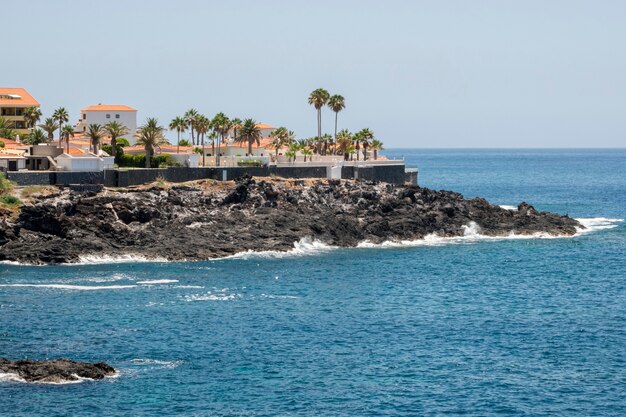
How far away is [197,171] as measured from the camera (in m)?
122

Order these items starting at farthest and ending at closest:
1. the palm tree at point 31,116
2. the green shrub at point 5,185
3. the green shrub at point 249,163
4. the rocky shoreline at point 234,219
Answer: the palm tree at point 31,116 → the green shrub at point 249,163 → the green shrub at point 5,185 → the rocky shoreline at point 234,219

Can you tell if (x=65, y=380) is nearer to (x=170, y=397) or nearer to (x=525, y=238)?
(x=170, y=397)

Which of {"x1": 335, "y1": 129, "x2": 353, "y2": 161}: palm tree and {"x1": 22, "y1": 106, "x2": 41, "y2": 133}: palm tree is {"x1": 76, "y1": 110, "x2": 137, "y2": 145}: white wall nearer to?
{"x1": 22, "y1": 106, "x2": 41, "y2": 133}: palm tree

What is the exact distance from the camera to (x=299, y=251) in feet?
362

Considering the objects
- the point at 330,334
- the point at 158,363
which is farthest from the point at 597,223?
the point at 158,363

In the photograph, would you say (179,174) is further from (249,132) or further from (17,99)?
(17,99)

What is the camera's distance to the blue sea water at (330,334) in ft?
188

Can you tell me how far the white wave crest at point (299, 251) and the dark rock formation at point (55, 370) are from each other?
45.3 m

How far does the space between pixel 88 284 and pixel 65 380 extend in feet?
100

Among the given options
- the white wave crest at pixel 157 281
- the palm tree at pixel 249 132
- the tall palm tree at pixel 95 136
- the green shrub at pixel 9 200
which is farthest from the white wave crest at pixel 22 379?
the palm tree at pixel 249 132

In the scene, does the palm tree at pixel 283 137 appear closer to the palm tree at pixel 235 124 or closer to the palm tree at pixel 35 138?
the palm tree at pixel 235 124

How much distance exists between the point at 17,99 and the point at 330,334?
3936 inches

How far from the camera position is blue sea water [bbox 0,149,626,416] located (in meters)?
57.3

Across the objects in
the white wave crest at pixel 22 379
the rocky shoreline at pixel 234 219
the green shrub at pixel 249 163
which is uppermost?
the green shrub at pixel 249 163
